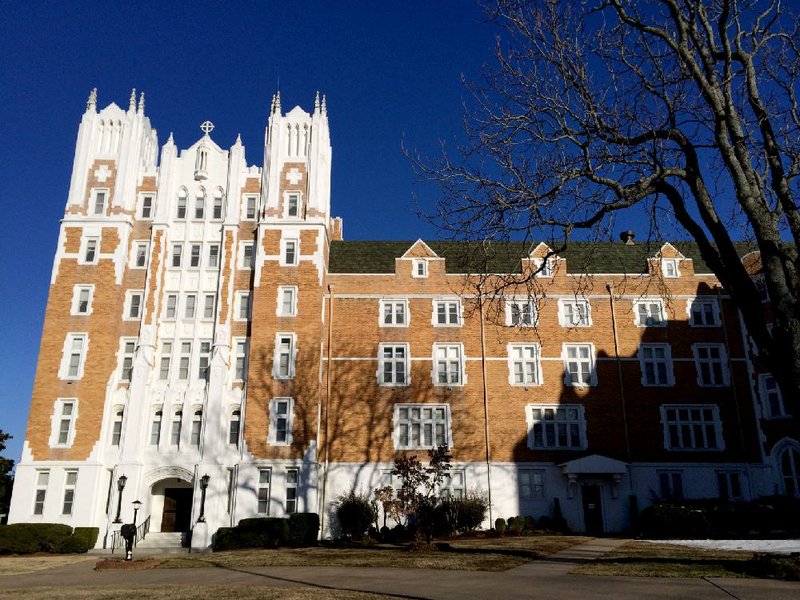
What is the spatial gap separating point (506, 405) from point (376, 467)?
6.57 m

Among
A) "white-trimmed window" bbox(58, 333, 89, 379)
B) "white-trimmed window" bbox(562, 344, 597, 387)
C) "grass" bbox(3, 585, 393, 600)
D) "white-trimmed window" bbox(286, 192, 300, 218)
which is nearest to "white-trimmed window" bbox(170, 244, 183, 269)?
"white-trimmed window" bbox(58, 333, 89, 379)

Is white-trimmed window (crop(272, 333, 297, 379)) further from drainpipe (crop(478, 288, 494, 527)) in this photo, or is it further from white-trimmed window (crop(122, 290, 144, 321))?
drainpipe (crop(478, 288, 494, 527))

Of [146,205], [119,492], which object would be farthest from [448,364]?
[146,205]

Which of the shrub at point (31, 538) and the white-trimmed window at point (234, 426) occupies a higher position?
the white-trimmed window at point (234, 426)

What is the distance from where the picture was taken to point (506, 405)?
3148 cm

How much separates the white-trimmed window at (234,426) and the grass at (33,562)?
23.3ft

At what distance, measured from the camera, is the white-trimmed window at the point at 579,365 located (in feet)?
105

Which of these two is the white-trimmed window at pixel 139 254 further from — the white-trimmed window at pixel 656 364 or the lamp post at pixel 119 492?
the white-trimmed window at pixel 656 364

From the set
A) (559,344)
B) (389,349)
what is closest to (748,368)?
(559,344)

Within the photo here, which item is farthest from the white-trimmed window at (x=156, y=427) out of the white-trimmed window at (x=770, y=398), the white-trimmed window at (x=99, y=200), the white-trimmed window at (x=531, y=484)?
the white-trimmed window at (x=770, y=398)

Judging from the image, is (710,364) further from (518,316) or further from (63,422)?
(63,422)

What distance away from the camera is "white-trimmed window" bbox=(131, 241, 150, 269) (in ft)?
106

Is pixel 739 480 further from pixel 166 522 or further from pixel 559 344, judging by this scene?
pixel 166 522

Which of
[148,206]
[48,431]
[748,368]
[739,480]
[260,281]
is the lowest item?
[739,480]
